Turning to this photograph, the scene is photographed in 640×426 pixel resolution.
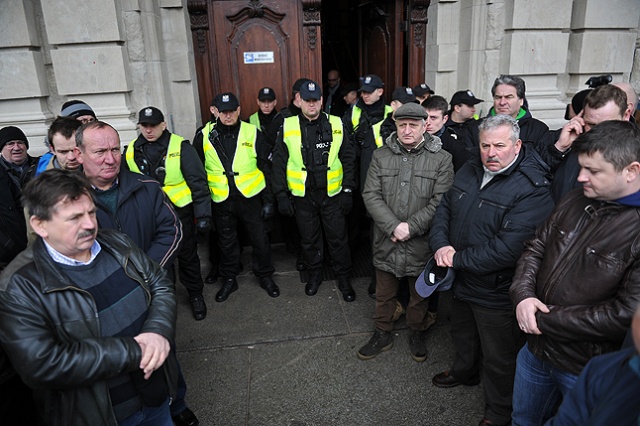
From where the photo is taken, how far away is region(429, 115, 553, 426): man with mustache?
2.58m

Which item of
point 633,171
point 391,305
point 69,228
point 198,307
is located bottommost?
point 198,307

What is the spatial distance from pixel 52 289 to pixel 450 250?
218 cm

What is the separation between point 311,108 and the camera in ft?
14.2

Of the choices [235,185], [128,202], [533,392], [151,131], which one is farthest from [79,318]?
[235,185]

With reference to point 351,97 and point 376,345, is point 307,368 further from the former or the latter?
point 351,97

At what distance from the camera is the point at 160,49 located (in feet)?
16.3

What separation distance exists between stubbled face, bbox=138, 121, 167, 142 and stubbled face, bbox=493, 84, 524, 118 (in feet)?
9.63

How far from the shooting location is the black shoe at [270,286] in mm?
4672

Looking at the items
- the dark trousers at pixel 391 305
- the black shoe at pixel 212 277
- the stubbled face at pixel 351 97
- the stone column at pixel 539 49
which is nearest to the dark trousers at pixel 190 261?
the black shoe at pixel 212 277

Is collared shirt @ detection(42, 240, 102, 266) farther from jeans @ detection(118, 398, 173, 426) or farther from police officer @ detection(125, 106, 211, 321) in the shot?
police officer @ detection(125, 106, 211, 321)

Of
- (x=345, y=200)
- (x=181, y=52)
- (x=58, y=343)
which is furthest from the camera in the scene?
(x=181, y=52)

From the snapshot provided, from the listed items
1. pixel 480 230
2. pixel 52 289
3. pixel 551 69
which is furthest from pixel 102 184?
pixel 551 69

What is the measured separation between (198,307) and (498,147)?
311 centimetres

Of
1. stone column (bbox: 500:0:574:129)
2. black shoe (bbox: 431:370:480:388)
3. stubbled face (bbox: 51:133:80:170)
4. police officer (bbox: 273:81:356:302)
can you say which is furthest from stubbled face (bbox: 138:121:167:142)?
stone column (bbox: 500:0:574:129)
